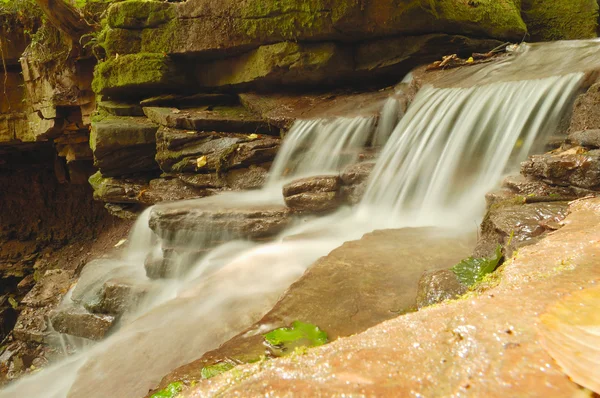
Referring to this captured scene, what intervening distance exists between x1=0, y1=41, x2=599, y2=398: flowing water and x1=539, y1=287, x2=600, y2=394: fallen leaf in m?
1.98

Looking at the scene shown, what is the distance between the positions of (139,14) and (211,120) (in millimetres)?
2682

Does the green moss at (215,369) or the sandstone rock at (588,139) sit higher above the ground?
the sandstone rock at (588,139)

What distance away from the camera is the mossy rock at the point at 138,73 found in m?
7.79

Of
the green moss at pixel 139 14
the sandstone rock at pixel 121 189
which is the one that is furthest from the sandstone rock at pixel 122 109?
the green moss at pixel 139 14

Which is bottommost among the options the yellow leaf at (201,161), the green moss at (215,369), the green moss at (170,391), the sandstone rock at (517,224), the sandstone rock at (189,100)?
the yellow leaf at (201,161)

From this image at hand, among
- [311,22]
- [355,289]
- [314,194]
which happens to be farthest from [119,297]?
[311,22]

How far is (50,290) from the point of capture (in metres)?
7.34

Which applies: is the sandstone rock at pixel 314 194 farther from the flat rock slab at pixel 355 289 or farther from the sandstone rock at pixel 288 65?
the sandstone rock at pixel 288 65

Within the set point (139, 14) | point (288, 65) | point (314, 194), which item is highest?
point (139, 14)

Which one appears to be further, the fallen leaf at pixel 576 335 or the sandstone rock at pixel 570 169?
the sandstone rock at pixel 570 169

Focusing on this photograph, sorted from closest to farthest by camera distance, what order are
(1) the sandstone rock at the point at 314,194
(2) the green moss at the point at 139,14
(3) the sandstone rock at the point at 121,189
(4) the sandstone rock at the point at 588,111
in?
(4) the sandstone rock at the point at 588,111, (1) the sandstone rock at the point at 314,194, (2) the green moss at the point at 139,14, (3) the sandstone rock at the point at 121,189

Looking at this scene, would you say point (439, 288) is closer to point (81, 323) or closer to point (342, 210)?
point (342, 210)

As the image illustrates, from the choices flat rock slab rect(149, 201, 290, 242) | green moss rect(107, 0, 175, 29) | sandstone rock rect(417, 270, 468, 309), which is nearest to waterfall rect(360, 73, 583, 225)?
flat rock slab rect(149, 201, 290, 242)

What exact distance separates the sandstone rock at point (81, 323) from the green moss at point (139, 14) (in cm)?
547
